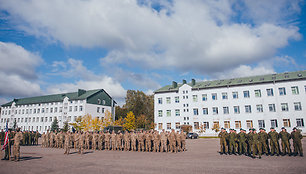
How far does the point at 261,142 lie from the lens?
1358 centimetres

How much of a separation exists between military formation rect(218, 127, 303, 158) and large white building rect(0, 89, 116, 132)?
52.3 metres

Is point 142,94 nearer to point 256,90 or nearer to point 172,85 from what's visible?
point 172,85

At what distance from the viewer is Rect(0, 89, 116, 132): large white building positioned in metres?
61.3

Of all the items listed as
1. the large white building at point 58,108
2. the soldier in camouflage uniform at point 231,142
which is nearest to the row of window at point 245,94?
the large white building at point 58,108

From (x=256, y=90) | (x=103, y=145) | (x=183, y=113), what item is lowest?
(x=103, y=145)

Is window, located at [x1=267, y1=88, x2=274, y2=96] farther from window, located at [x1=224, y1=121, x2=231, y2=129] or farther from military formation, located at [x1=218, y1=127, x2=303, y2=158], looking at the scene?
military formation, located at [x1=218, y1=127, x2=303, y2=158]

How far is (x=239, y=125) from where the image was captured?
4294 centimetres

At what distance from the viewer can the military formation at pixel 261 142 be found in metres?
12.9

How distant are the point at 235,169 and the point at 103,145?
565 inches

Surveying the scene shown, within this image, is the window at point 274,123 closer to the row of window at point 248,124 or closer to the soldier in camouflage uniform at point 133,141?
the row of window at point 248,124

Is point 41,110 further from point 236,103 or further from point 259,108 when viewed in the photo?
point 259,108

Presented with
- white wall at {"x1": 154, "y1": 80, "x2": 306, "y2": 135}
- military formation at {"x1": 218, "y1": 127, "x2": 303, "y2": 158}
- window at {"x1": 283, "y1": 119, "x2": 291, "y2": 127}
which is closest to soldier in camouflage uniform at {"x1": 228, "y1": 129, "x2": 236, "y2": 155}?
military formation at {"x1": 218, "y1": 127, "x2": 303, "y2": 158}

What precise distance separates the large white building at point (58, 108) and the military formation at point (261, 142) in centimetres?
5232

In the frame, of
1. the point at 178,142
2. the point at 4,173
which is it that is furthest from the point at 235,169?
the point at 4,173
